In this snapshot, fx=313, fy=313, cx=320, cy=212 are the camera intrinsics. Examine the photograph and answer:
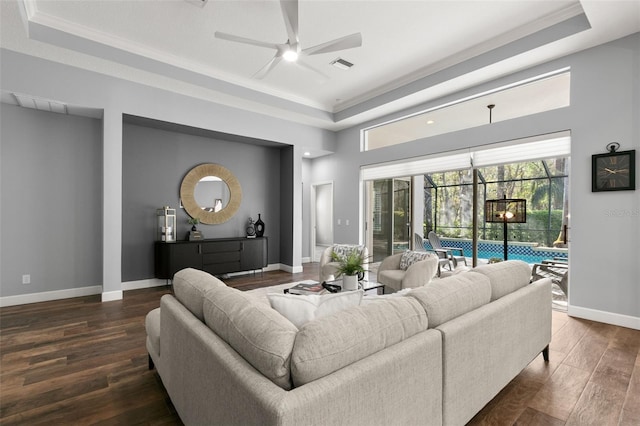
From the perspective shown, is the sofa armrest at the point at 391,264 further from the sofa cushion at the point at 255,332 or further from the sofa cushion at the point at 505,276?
the sofa cushion at the point at 255,332

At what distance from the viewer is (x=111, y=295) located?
13.7 feet

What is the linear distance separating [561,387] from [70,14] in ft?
18.2

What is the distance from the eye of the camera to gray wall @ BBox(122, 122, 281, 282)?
4840 mm

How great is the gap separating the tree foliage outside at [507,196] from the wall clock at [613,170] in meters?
1.96

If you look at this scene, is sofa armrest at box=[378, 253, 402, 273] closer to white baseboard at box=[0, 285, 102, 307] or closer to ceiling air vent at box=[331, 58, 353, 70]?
ceiling air vent at box=[331, 58, 353, 70]

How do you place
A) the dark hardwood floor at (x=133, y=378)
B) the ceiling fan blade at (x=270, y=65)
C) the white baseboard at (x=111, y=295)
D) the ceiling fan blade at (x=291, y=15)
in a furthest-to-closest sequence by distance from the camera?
1. the white baseboard at (x=111, y=295)
2. the ceiling fan blade at (x=270, y=65)
3. the ceiling fan blade at (x=291, y=15)
4. the dark hardwood floor at (x=133, y=378)

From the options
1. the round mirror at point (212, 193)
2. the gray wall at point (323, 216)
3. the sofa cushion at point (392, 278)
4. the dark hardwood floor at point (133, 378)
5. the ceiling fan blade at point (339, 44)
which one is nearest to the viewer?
the dark hardwood floor at point (133, 378)

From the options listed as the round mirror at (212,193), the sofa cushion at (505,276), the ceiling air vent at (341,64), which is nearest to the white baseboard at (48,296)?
the round mirror at (212,193)

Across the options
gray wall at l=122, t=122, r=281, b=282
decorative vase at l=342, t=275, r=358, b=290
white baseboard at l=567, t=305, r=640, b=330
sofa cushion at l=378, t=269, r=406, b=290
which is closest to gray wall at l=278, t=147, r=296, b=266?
gray wall at l=122, t=122, r=281, b=282

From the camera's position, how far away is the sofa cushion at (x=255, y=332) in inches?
40.4

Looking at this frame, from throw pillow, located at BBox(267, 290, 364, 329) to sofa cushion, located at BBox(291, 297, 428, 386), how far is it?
18 centimetres

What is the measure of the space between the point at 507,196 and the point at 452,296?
5.52m

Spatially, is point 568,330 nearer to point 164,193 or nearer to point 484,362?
point 484,362

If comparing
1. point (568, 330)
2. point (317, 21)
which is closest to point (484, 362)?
point (568, 330)
